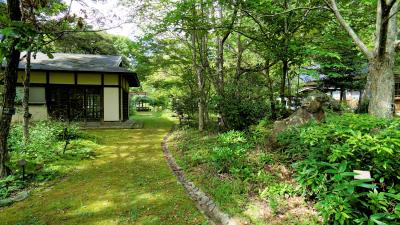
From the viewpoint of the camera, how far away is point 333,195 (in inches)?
102

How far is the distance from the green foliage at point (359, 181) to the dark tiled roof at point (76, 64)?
40.5 feet

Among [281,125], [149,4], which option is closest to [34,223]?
[281,125]

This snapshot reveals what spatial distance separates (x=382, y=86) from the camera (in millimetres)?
3986

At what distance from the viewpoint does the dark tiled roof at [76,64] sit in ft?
44.5

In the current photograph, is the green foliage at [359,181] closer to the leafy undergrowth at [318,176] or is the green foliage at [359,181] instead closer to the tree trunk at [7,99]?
the leafy undergrowth at [318,176]

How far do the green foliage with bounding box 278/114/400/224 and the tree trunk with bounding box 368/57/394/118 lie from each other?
3.18 ft

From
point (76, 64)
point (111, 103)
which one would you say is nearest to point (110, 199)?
point (111, 103)

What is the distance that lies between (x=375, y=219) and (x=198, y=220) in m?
2.01

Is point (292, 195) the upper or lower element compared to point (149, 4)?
lower

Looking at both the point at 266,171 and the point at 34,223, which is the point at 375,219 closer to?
the point at 266,171

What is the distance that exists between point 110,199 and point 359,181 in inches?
139

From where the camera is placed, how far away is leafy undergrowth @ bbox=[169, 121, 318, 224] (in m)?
3.21

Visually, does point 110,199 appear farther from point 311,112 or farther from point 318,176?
point 311,112

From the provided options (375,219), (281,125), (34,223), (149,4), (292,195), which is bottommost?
(34,223)
